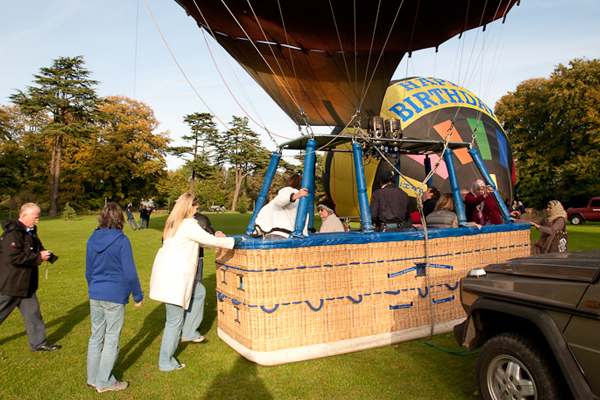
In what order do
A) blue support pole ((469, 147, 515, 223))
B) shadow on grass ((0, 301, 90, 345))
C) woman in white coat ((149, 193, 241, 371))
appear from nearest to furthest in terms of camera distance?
woman in white coat ((149, 193, 241, 371))
shadow on grass ((0, 301, 90, 345))
blue support pole ((469, 147, 515, 223))

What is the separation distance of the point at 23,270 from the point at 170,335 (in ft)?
6.21

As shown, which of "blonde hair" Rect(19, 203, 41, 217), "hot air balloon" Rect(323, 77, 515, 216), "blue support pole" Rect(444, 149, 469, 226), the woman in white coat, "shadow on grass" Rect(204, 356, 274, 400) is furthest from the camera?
"hot air balloon" Rect(323, 77, 515, 216)

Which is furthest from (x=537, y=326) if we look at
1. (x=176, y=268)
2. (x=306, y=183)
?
(x=176, y=268)

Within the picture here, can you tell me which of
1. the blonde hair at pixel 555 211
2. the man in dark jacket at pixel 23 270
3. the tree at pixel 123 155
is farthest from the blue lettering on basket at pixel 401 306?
the tree at pixel 123 155

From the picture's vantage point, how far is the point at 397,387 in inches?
147

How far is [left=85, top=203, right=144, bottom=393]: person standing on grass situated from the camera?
379 cm

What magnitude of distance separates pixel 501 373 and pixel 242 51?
7519mm

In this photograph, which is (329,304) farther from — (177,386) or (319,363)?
(177,386)

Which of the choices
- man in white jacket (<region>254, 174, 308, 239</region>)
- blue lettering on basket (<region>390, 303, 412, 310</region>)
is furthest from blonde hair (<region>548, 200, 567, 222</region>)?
man in white jacket (<region>254, 174, 308, 239</region>)

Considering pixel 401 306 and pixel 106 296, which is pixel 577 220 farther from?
pixel 106 296

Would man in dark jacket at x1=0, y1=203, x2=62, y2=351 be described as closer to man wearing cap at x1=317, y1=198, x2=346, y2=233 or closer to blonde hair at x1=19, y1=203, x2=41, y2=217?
blonde hair at x1=19, y1=203, x2=41, y2=217

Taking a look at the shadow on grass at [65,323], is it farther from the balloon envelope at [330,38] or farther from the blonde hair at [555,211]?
the blonde hair at [555,211]

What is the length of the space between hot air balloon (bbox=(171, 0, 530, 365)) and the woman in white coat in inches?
17.6

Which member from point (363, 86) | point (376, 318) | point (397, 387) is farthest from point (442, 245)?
point (363, 86)
